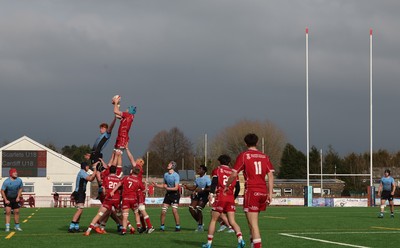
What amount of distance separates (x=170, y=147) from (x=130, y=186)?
108 metres

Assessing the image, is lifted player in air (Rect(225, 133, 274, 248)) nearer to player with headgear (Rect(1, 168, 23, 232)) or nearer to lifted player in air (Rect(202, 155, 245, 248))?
lifted player in air (Rect(202, 155, 245, 248))

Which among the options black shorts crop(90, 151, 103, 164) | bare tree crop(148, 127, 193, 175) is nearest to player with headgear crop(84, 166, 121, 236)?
black shorts crop(90, 151, 103, 164)

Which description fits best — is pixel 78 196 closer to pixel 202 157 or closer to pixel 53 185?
pixel 53 185

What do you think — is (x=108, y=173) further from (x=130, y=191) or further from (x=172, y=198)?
(x=172, y=198)

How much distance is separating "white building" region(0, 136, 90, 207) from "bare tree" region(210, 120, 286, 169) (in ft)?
106

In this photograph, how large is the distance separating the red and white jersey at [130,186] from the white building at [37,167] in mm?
58911

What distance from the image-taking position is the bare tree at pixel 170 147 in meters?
127

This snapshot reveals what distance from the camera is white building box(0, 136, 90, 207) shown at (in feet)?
258

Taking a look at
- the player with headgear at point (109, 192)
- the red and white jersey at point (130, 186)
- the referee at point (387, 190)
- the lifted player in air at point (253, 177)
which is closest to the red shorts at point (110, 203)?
the player with headgear at point (109, 192)

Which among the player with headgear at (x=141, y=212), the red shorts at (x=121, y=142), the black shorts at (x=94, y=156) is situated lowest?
the player with headgear at (x=141, y=212)

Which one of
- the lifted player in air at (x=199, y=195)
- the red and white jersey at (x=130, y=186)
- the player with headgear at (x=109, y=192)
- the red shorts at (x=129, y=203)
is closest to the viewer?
the player with headgear at (x=109, y=192)

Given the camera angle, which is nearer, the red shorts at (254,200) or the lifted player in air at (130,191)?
the red shorts at (254,200)

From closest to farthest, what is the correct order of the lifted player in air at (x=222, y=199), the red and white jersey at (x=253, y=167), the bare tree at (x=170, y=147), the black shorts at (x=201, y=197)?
the red and white jersey at (x=253, y=167) → the lifted player in air at (x=222, y=199) → the black shorts at (x=201, y=197) → the bare tree at (x=170, y=147)

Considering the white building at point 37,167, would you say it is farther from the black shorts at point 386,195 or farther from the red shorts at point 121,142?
the red shorts at point 121,142
